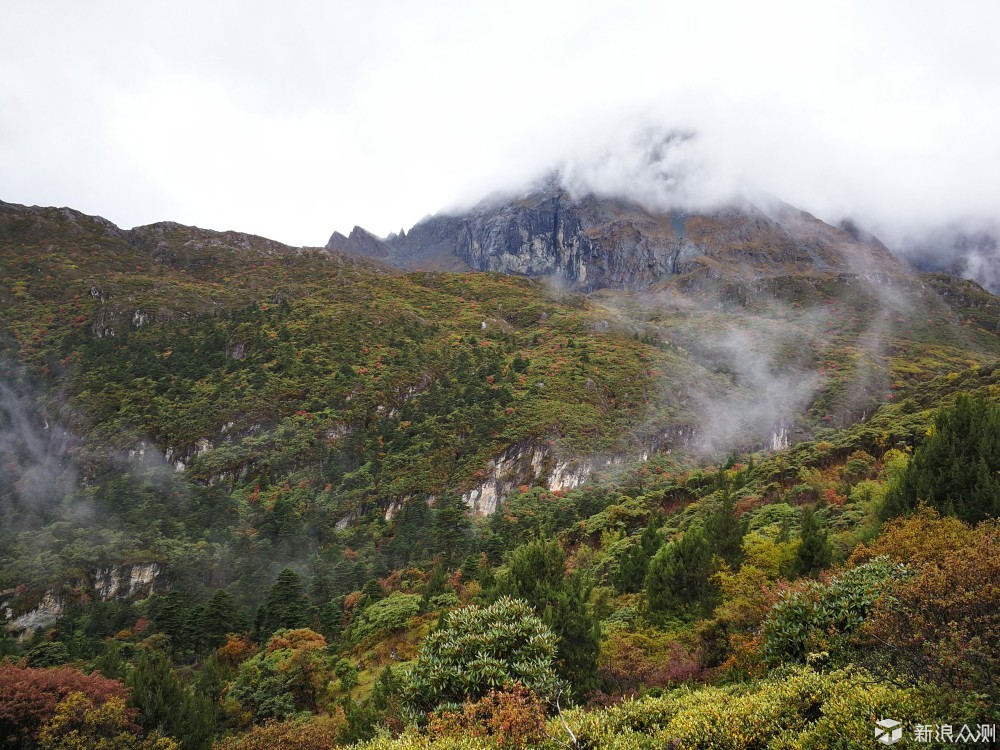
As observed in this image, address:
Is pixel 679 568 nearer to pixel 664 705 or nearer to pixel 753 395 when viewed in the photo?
pixel 664 705

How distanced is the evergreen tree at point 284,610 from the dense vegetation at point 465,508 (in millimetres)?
212

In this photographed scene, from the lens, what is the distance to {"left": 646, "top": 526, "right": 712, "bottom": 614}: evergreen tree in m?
24.3

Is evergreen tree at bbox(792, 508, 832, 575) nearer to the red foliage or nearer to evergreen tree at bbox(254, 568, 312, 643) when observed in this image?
the red foliage

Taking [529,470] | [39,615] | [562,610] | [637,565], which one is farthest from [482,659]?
[529,470]

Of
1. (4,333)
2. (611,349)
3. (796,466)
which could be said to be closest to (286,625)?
(796,466)

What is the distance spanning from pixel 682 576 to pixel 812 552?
5875mm

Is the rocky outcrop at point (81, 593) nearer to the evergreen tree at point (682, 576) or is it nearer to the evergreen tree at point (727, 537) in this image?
the evergreen tree at point (682, 576)

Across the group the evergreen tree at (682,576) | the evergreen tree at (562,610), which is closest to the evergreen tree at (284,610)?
the evergreen tree at (562,610)

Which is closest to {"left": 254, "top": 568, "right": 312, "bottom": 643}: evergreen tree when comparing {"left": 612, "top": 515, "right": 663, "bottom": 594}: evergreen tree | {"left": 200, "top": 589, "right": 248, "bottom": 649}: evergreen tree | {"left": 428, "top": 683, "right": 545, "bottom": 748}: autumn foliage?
{"left": 200, "top": 589, "right": 248, "bottom": 649}: evergreen tree

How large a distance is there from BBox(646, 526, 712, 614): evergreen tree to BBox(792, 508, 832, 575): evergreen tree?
3.98 m

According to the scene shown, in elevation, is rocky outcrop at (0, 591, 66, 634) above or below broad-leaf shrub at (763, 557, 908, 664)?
below

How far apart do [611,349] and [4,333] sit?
109m

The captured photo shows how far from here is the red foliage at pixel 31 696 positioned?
1764 centimetres

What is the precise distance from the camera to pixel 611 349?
328 ft
